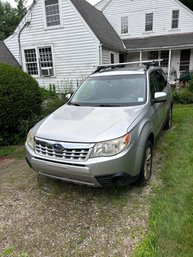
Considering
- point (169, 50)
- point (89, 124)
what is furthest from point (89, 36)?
point (89, 124)

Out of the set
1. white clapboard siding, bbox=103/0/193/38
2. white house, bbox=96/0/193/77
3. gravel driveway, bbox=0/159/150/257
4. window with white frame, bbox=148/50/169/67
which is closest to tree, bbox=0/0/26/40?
white clapboard siding, bbox=103/0/193/38

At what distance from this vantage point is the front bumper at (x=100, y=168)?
8.34 feet

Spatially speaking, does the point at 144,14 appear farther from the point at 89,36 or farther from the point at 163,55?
the point at 89,36

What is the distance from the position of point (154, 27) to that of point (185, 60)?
12.0ft

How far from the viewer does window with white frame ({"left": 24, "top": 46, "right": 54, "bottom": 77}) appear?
1380 centimetres

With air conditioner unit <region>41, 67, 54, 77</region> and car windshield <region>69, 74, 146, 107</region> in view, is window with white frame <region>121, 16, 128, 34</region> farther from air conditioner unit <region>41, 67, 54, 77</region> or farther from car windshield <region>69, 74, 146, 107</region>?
car windshield <region>69, 74, 146, 107</region>

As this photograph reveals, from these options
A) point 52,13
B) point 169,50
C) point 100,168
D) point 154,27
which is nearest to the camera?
point 100,168

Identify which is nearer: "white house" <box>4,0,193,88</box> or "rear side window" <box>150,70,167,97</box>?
"rear side window" <box>150,70,167,97</box>

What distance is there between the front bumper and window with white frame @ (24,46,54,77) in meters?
12.1

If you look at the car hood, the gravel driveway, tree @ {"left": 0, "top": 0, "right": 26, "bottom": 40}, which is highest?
tree @ {"left": 0, "top": 0, "right": 26, "bottom": 40}

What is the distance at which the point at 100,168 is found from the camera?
254 centimetres

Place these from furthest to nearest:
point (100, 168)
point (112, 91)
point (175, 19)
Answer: point (175, 19)
point (112, 91)
point (100, 168)

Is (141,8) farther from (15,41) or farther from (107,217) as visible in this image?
(107,217)

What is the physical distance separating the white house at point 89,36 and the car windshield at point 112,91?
8.54 meters
